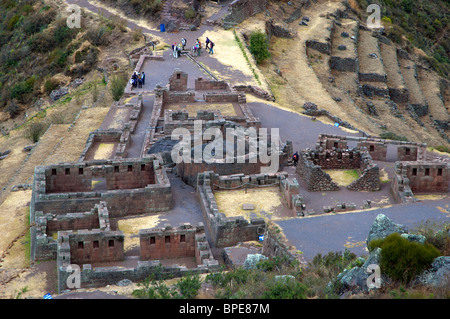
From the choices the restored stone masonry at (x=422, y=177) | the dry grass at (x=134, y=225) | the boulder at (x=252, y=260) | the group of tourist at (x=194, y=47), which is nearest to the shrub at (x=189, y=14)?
the group of tourist at (x=194, y=47)

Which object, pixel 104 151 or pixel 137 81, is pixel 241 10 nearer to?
pixel 137 81

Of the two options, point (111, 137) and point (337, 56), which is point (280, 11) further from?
point (111, 137)

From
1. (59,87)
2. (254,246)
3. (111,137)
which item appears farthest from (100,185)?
(59,87)

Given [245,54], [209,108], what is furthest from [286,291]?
[245,54]

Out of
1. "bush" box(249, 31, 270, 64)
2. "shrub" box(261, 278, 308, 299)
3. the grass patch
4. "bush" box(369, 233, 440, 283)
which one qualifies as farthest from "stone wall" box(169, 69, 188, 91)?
"bush" box(369, 233, 440, 283)

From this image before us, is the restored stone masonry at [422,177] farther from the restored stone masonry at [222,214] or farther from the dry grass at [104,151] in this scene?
the dry grass at [104,151]

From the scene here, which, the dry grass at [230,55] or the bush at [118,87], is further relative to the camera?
the dry grass at [230,55]
